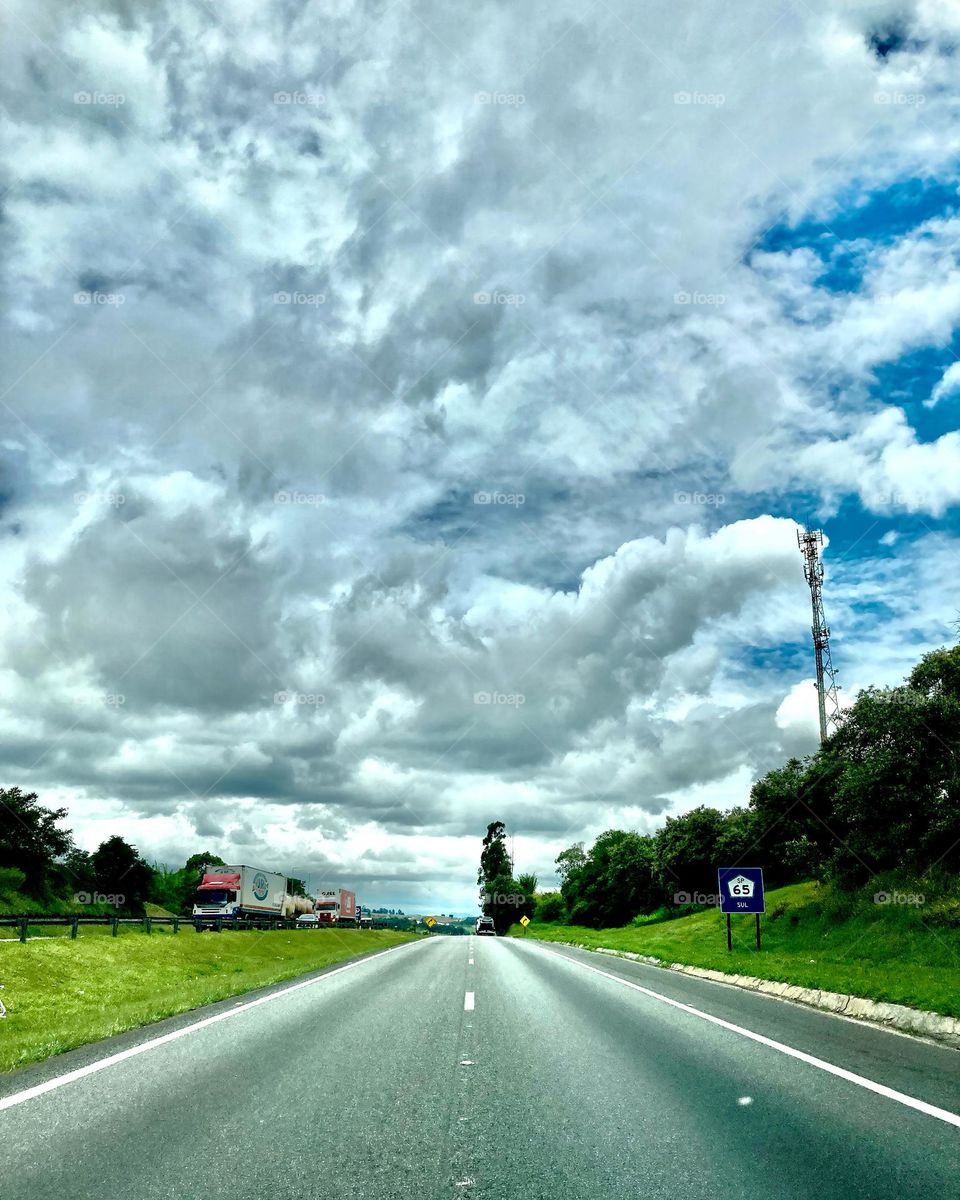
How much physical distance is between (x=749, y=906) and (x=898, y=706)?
992 cm

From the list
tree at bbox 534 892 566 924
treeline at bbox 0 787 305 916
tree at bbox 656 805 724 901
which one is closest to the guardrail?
treeline at bbox 0 787 305 916

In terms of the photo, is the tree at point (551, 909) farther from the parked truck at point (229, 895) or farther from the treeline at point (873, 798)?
the treeline at point (873, 798)

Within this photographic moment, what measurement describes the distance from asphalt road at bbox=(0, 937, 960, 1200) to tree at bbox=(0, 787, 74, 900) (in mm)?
54872

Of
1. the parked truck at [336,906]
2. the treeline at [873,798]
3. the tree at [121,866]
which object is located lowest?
the parked truck at [336,906]

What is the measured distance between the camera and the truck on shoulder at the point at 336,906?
91.1m

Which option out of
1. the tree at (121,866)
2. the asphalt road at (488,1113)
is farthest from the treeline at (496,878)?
the asphalt road at (488,1113)

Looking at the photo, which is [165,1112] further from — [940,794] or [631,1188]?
[940,794]

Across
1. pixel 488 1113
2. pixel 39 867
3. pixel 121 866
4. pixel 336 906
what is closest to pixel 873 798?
pixel 488 1113

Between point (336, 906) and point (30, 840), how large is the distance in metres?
42.2

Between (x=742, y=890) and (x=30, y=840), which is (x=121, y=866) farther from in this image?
(x=742, y=890)

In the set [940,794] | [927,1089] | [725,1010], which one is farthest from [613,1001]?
[940,794]

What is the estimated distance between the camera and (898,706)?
29844 mm

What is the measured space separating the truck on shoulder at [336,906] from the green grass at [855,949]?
57835 millimetres

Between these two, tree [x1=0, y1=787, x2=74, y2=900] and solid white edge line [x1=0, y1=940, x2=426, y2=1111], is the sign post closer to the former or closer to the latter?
solid white edge line [x1=0, y1=940, x2=426, y2=1111]
